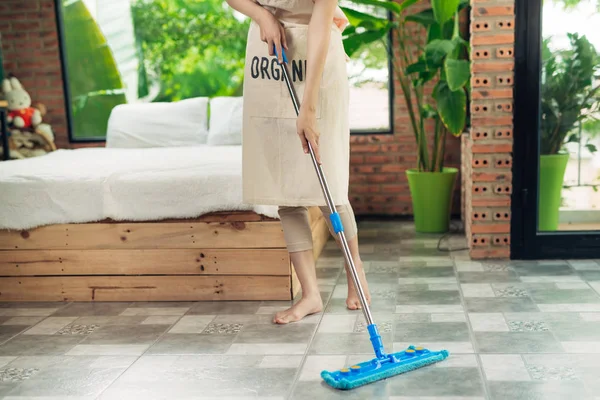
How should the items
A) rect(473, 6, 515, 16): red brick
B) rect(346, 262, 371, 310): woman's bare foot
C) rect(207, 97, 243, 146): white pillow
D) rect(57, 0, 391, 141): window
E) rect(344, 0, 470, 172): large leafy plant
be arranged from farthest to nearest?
rect(57, 0, 391, 141): window < rect(207, 97, 243, 146): white pillow < rect(344, 0, 470, 172): large leafy plant < rect(473, 6, 515, 16): red brick < rect(346, 262, 371, 310): woman's bare foot

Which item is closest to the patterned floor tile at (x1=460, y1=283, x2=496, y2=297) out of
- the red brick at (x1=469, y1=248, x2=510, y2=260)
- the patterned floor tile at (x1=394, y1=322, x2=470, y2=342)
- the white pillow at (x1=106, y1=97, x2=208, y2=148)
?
the patterned floor tile at (x1=394, y1=322, x2=470, y2=342)

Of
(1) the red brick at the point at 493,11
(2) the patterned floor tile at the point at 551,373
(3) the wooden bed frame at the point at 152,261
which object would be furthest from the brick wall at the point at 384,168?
(2) the patterned floor tile at the point at 551,373

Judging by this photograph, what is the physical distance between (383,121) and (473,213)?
174cm

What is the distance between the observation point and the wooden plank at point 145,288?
3.05m

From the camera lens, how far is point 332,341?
246cm

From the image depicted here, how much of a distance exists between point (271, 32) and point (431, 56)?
1740mm

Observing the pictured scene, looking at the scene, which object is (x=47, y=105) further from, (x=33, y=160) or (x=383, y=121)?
(x=383, y=121)

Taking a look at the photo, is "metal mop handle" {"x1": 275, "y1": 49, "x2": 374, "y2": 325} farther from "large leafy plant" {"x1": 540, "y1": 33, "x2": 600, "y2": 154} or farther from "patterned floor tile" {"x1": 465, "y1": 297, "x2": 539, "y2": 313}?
"large leafy plant" {"x1": 540, "y1": 33, "x2": 600, "y2": 154}

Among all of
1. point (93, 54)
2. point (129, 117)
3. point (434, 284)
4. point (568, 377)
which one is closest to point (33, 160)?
point (129, 117)

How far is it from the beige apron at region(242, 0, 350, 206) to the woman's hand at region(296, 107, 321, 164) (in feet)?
0.48

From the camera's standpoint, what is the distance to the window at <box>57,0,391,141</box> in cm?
552

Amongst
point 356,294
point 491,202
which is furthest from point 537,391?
point 491,202

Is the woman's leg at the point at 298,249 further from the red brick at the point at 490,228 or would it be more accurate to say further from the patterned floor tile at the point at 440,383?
the red brick at the point at 490,228

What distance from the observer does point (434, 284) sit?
3197mm
